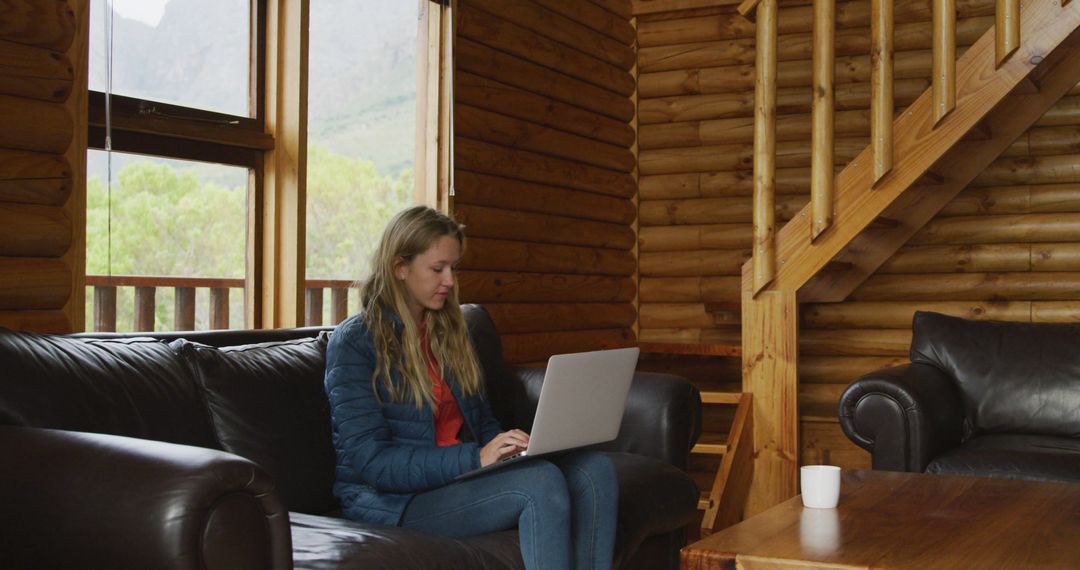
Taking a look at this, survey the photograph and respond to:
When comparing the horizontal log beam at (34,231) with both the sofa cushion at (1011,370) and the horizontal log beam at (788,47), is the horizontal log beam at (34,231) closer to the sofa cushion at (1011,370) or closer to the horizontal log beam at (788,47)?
the sofa cushion at (1011,370)

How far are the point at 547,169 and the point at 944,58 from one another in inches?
72.6

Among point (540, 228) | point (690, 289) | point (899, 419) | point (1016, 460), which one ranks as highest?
point (540, 228)

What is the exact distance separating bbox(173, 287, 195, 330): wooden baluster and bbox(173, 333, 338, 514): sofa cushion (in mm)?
686

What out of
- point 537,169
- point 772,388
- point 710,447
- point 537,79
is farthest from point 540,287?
point 772,388

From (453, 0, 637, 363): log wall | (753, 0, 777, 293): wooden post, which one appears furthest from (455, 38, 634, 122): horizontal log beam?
(753, 0, 777, 293): wooden post

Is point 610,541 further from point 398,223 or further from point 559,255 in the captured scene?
point 559,255

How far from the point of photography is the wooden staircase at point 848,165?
4.38m

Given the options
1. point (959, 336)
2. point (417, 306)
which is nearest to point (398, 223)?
point (417, 306)

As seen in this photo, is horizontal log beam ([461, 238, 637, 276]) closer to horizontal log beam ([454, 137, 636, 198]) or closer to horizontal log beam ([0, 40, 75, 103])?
horizontal log beam ([454, 137, 636, 198])

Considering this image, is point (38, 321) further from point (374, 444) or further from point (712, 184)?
point (712, 184)

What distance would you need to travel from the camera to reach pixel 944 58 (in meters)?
4.37

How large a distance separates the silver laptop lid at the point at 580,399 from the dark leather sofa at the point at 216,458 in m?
0.26

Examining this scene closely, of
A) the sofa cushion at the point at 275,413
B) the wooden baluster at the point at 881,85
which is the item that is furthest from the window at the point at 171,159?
the wooden baluster at the point at 881,85

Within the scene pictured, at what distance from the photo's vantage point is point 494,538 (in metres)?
2.43
